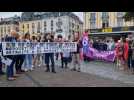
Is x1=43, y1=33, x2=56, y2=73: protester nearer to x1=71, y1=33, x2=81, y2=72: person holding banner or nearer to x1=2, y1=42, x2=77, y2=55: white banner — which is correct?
x1=2, y1=42, x2=77, y2=55: white banner

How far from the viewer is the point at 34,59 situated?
906 centimetres

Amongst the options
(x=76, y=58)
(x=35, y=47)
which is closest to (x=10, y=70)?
(x=35, y=47)

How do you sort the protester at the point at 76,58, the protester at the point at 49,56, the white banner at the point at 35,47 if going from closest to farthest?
the white banner at the point at 35,47 < the protester at the point at 49,56 < the protester at the point at 76,58

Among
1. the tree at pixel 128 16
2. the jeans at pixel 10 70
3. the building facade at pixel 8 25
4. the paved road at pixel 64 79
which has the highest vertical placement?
the tree at pixel 128 16

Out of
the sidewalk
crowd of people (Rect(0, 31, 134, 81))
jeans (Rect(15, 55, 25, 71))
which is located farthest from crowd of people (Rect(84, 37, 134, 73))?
jeans (Rect(15, 55, 25, 71))

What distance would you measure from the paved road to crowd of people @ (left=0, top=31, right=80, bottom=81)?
0.52 feet

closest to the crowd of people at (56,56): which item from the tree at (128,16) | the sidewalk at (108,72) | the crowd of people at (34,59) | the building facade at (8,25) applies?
the crowd of people at (34,59)

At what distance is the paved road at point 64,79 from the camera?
794 cm

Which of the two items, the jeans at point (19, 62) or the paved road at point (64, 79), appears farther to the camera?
the jeans at point (19, 62)

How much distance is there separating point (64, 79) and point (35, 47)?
1.10m

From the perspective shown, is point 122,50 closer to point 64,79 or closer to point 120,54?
point 120,54

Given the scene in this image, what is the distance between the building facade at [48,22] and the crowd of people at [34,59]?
0.15 meters

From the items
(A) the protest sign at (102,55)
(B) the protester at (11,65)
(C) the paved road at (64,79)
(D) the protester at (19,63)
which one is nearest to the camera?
(C) the paved road at (64,79)

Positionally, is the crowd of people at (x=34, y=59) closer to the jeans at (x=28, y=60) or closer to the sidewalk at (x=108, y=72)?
the jeans at (x=28, y=60)
